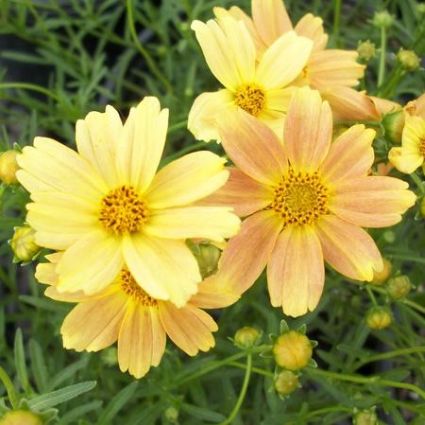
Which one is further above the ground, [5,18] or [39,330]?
[5,18]

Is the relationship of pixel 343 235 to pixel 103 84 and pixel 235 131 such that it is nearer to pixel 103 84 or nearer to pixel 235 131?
pixel 235 131

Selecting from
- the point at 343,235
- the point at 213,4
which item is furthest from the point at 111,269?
the point at 213,4

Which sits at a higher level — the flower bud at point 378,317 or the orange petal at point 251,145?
the orange petal at point 251,145

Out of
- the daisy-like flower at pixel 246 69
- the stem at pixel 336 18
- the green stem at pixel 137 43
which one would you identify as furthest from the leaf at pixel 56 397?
the stem at pixel 336 18

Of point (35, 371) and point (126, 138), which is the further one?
point (35, 371)

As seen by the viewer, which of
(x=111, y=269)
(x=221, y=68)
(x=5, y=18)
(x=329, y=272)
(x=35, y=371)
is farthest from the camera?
(x=5, y=18)

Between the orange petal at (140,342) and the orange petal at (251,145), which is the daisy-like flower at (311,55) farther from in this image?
the orange petal at (140,342)

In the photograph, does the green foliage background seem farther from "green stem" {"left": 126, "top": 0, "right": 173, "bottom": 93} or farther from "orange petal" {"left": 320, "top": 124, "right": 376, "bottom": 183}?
"orange petal" {"left": 320, "top": 124, "right": 376, "bottom": 183}
